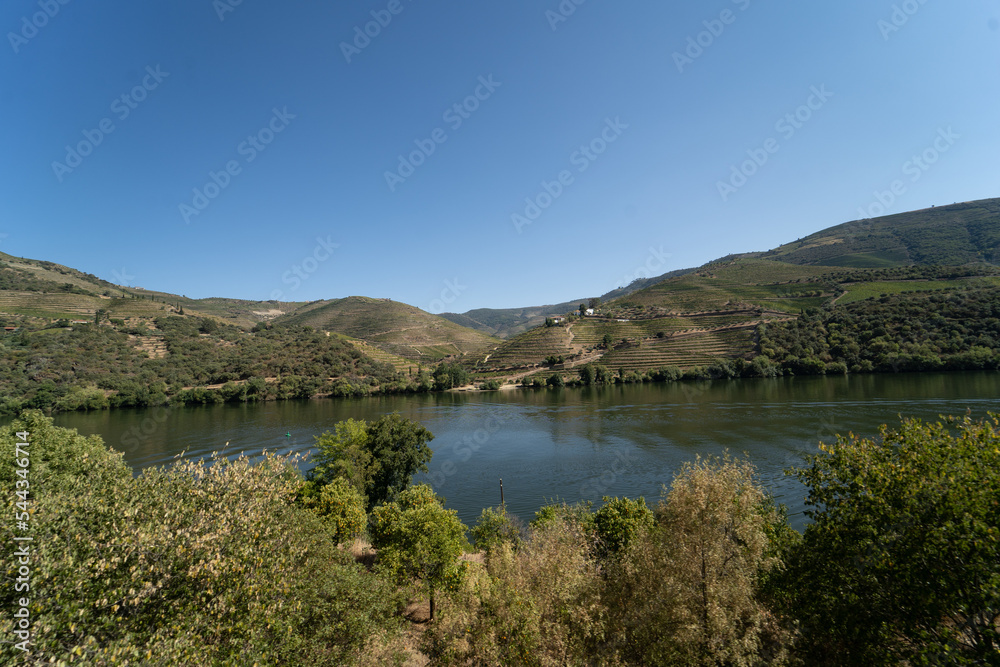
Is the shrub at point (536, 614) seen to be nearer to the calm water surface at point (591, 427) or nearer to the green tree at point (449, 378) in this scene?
the calm water surface at point (591, 427)

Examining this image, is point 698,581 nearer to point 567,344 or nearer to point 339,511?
point 339,511

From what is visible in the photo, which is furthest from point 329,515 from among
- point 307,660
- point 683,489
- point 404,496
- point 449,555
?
point 683,489

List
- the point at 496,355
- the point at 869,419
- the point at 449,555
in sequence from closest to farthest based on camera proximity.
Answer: the point at 449,555 < the point at 869,419 < the point at 496,355

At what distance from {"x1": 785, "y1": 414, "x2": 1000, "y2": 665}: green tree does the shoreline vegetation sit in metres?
0.05

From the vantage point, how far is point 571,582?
11805mm

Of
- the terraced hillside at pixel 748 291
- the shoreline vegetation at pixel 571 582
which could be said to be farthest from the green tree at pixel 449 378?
the shoreline vegetation at pixel 571 582

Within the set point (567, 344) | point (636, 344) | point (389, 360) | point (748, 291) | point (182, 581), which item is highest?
point (748, 291)

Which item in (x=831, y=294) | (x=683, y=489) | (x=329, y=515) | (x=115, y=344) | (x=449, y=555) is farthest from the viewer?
(x=831, y=294)

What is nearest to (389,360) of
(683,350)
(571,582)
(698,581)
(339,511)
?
(683,350)

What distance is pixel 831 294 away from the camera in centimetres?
13038

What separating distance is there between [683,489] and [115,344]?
154768 mm

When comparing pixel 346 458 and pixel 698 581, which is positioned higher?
pixel 346 458

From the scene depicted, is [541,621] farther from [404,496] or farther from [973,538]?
[404,496]

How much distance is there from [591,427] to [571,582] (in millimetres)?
52205
